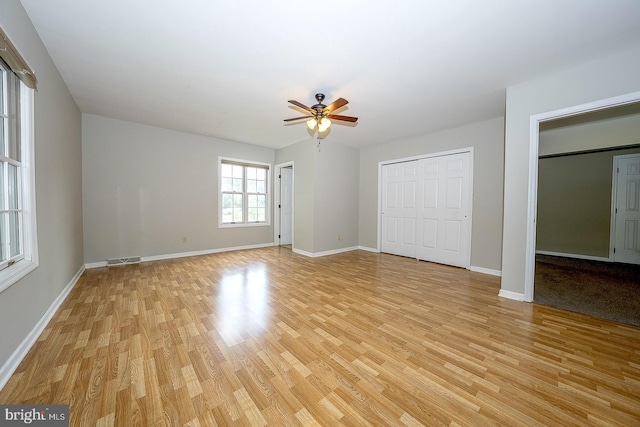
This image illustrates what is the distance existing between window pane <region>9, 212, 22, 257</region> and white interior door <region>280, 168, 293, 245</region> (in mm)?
4715

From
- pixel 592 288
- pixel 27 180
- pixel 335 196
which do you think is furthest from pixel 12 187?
pixel 592 288

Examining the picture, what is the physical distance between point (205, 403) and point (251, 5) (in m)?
2.65

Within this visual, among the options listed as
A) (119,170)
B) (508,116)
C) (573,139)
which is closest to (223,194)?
(119,170)

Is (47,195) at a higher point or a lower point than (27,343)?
higher

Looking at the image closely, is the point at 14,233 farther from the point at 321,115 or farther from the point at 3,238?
the point at 321,115

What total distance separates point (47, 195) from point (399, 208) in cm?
537

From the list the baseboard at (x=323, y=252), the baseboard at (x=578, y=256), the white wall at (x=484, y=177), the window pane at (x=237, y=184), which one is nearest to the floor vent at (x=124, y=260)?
the window pane at (x=237, y=184)

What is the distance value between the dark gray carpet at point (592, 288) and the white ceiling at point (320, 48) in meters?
2.61

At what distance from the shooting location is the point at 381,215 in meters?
5.63

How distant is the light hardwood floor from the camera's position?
1.27 metres

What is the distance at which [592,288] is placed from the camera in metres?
3.23

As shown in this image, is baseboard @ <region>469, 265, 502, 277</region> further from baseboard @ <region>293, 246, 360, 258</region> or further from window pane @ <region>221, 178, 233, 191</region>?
window pane @ <region>221, 178, 233, 191</region>

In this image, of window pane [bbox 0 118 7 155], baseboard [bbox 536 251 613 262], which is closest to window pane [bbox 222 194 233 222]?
window pane [bbox 0 118 7 155]

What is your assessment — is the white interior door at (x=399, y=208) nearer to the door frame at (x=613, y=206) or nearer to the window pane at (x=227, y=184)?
the window pane at (x=227, y=184)
